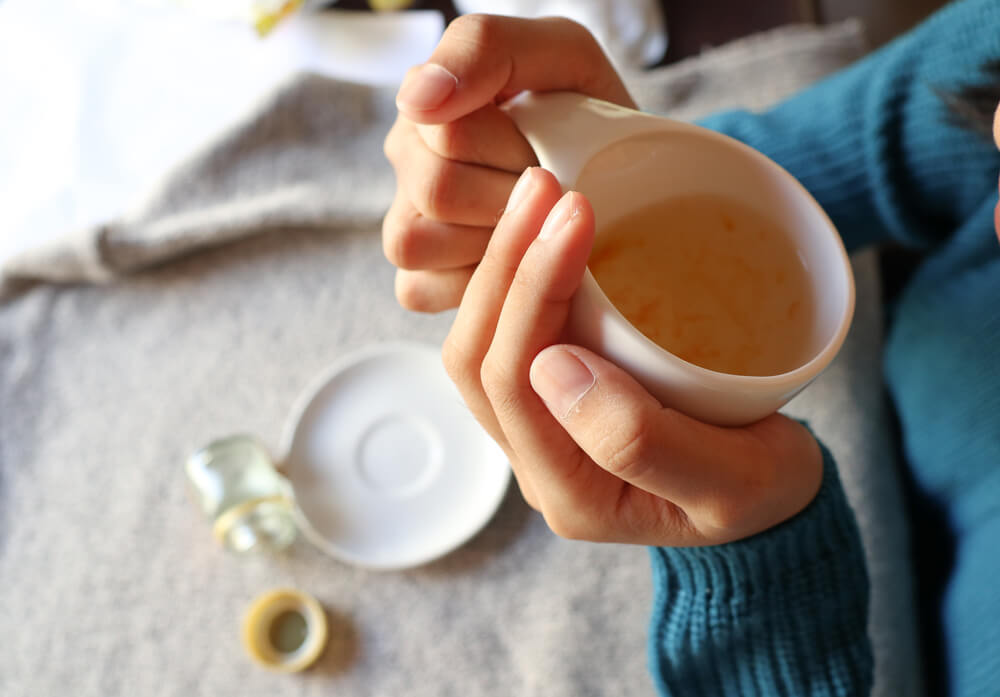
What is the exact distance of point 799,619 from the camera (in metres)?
0.44

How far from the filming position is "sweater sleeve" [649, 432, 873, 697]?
1.40ft

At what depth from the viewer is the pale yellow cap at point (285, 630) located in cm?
49

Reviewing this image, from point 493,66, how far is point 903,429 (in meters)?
0.43

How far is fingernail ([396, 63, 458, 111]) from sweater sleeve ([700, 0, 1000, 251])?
0.28m

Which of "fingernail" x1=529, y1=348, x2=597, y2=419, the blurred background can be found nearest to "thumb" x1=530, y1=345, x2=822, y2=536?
"fingernail" x1=529, y1=348, x2=597, y2=419

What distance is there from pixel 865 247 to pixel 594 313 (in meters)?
0.42

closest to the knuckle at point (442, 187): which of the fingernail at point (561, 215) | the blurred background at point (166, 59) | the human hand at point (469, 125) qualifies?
the human hand at point (469, 125)

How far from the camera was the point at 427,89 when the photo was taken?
1.13 feet

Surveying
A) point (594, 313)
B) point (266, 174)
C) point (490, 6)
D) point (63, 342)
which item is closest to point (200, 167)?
point (266, 174)

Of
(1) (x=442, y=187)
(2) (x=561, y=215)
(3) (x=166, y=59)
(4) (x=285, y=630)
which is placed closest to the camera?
(2) (x=561, y=215)

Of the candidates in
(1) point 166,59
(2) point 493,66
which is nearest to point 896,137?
(2) point 493,66

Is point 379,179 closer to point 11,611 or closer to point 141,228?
point 141,228

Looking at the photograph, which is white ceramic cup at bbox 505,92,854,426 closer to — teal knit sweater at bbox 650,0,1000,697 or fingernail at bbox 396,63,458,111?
fingernail at bbox 396,63,458,111

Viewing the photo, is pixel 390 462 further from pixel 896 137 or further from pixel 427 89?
pixel 896 137
